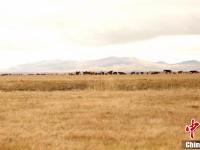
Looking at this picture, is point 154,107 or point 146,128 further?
point 154,107

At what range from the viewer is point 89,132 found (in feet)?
73.4

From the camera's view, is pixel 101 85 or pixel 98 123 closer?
pixel 98 123

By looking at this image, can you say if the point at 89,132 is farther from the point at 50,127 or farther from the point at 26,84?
the point at 26,84

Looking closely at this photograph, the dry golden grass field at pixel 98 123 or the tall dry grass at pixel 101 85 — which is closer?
the dry golden grass field at pixel 98 123

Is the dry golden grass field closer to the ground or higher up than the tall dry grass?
closer to the ground

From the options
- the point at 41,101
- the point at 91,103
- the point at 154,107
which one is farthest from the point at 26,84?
the point at 154,107

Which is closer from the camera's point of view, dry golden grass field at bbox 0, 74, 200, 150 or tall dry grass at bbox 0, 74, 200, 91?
dry golden grass field at bbox 0, 74, 200, 150

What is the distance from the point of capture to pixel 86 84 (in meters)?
61.2

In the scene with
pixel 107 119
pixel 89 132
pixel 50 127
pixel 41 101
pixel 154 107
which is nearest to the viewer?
pixel 89 132

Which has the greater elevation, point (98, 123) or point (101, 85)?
point (101, 85)

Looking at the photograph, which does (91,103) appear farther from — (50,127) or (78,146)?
(78,146)

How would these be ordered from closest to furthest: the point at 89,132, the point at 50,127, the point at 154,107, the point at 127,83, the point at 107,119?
the point at 89,132 < the point at 50,127 < the point at 107,119 < the point at 154,107 < the point at 127,83

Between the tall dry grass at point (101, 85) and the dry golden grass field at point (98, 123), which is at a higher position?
the tall dry grass at point (101, 85)

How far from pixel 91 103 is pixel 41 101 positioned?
5.33m
